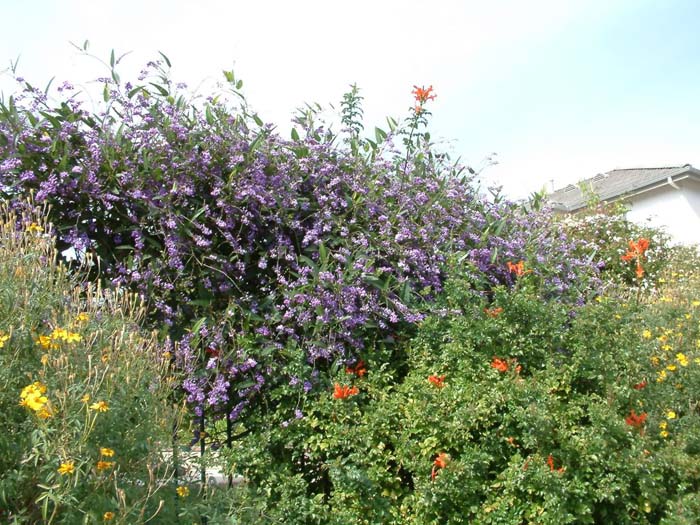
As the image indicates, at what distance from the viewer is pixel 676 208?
1736 centimetres

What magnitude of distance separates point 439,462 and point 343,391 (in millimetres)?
558

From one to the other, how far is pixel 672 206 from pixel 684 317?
14426 mm

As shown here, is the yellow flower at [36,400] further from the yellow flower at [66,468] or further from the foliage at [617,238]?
the foliage at [617,238]

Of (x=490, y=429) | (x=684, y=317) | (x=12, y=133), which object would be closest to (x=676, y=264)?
(x=684, y=317)

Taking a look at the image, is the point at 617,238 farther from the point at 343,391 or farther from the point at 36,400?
the point at 36,400

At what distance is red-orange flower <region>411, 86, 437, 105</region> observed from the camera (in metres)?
4.11

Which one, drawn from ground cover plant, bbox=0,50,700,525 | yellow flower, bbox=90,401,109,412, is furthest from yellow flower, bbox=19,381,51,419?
ground cover plant, bbox=0,50,700,525

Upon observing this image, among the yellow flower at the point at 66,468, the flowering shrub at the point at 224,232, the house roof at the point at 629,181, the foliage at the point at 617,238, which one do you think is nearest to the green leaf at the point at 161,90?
the flowering shrub at the point at 224,232

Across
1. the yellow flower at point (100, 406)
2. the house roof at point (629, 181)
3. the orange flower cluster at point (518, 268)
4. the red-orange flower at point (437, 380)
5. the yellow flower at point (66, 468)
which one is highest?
the house roof at point (629, 181)

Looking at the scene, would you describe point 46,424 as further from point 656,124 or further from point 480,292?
point 656,124

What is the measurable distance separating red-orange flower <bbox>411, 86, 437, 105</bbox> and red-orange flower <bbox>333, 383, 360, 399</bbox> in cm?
198

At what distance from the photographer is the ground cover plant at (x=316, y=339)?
9.34ft

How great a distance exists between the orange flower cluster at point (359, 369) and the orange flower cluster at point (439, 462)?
620 millimetres

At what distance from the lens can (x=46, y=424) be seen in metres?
1.99
